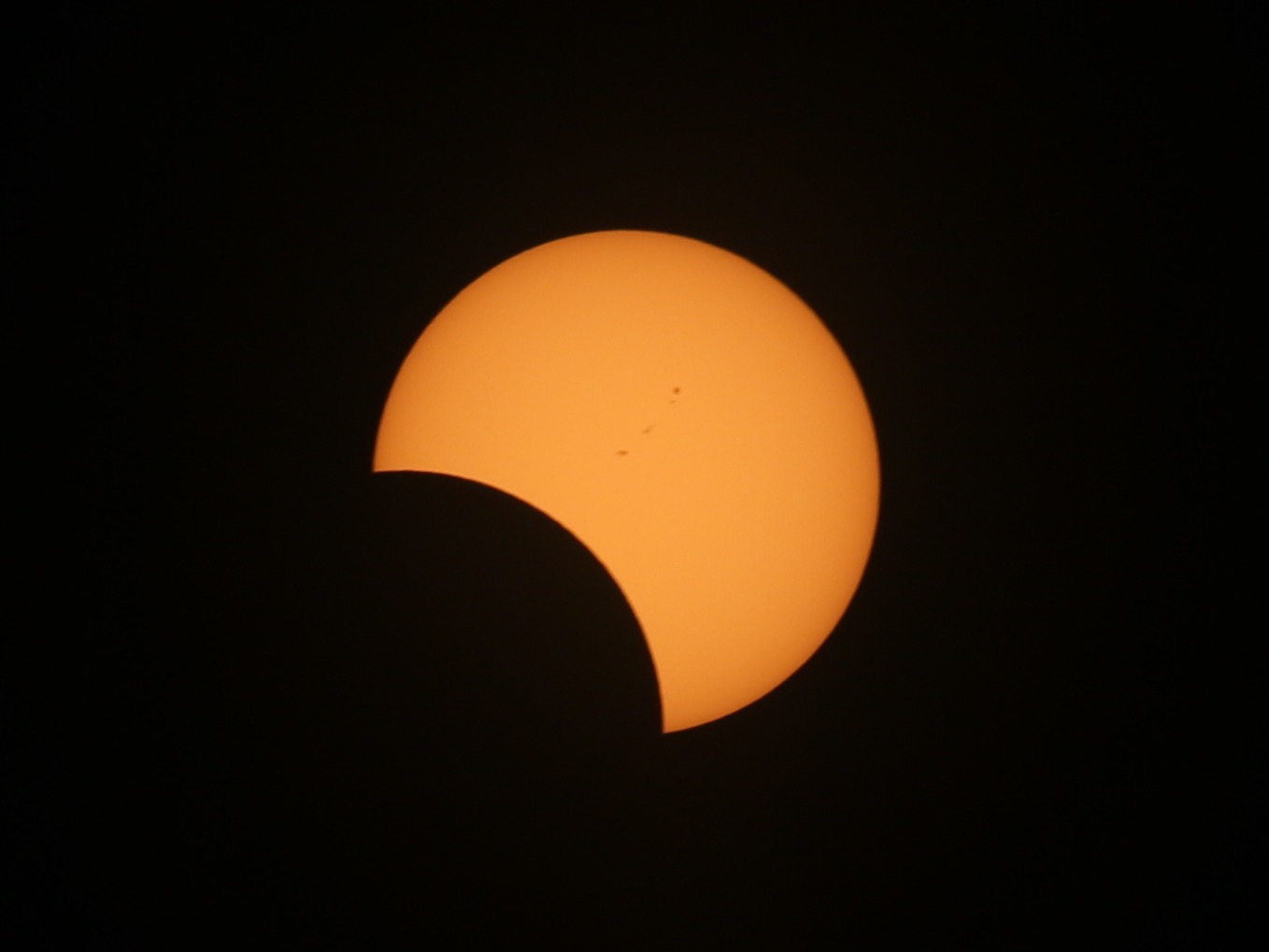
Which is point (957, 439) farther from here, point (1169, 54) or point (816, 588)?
point (1169, 54)

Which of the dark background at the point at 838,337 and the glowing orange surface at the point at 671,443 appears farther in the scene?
the dark background at the point at 838,337

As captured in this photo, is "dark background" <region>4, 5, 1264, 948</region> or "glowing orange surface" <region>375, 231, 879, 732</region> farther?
"dark background" <region>4, 5, 1264, 948</region>

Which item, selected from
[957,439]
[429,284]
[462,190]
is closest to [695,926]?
[957,439]

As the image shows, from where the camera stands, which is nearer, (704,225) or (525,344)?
(525,344)

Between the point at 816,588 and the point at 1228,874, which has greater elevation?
the point at 816,588
